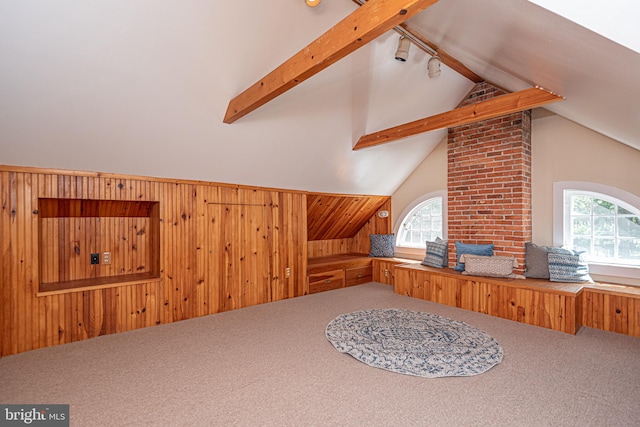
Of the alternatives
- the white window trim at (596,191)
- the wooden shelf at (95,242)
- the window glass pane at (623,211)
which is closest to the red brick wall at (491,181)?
the white window trim at (596,191)

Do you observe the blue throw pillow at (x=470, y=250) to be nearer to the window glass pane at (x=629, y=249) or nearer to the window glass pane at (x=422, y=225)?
the window glass pane at (x=422, y=225)

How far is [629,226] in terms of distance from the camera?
360 centimetres

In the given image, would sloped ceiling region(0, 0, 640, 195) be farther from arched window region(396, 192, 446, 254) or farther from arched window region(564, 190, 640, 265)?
arched window region(396, 192, 446, 254)

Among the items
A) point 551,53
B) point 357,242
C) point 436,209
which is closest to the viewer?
point 551,53

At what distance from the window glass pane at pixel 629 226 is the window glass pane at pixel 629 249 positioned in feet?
0.23

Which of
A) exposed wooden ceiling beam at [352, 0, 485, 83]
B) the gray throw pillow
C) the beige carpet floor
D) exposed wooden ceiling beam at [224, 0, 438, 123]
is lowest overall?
the beige carpet floor

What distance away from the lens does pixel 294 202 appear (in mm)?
4801

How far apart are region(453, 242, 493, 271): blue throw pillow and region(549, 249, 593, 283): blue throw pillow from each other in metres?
0.71

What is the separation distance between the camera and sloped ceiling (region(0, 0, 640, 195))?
80.1 inches

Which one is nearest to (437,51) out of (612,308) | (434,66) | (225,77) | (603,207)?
(434,66)

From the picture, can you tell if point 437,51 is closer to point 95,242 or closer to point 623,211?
point 623,211

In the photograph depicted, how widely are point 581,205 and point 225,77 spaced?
4.37 meters

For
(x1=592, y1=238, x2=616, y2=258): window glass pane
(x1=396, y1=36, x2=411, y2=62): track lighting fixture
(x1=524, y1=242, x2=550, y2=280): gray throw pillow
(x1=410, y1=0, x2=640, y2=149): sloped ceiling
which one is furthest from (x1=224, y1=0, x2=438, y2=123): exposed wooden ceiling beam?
(x1=592, y1=238, x2=616, y2=258): window glass pane

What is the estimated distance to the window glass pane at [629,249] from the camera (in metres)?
3.55
